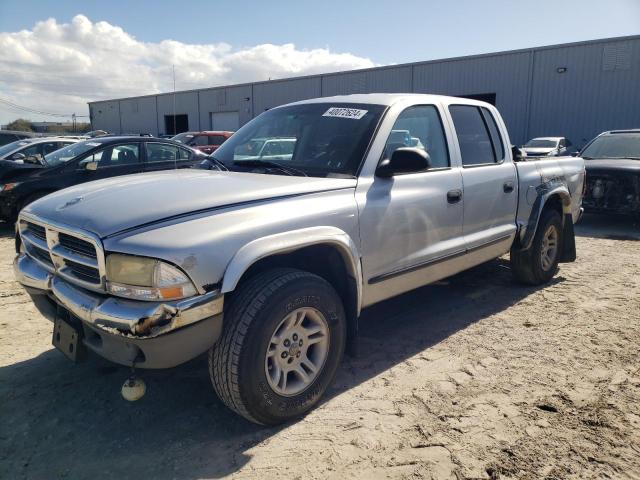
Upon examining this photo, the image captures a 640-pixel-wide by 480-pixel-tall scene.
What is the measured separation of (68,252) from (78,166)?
620 centimetres

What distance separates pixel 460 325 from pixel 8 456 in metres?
3.33

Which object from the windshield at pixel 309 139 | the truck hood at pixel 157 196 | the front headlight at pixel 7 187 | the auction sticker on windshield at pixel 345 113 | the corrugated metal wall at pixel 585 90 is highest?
the corrugated metal wall at pixel 585 90

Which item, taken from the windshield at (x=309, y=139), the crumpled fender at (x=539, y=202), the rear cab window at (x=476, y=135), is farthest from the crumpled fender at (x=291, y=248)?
the crumpled fender at (x=539, y=202)

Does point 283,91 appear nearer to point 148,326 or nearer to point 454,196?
point 454,196

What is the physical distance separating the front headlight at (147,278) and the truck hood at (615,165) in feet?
29.0

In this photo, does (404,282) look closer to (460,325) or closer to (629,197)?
(460,325)

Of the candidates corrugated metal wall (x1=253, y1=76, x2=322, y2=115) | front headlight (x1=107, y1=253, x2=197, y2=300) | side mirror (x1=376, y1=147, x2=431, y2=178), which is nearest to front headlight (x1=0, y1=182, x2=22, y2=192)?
front headlight (x1=107, y1=253, x2=197, y2=300)

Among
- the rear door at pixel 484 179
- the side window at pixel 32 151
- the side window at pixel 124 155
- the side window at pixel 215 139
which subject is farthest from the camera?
the side window at pixel 215 139

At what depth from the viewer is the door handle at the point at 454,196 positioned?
12.5 ft

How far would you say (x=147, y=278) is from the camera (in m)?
2.29

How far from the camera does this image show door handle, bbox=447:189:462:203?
12.5 ft

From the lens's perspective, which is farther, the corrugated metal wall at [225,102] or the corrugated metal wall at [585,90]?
the corrugated metal wall at [225,102]

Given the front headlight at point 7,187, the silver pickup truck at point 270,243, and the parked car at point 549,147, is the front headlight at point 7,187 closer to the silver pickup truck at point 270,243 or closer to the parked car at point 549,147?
the silver pickup truck at point 270,243

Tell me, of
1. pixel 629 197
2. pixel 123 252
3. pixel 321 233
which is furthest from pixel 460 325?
pixel 629 197
